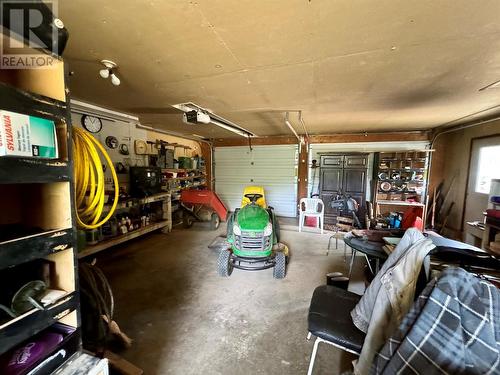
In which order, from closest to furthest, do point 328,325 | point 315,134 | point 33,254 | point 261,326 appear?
1. point 33,254
2. point 328,325
3. point 261,326
4. point 315,134

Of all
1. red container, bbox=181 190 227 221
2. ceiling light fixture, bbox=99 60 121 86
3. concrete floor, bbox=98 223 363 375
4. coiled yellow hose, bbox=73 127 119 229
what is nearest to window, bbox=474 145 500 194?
concrete floor, bbox=98 223 363 375

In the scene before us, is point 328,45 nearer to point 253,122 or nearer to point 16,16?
point 16,16

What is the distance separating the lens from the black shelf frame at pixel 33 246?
79 cm

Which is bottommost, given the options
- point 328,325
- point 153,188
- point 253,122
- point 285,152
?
point 328,325

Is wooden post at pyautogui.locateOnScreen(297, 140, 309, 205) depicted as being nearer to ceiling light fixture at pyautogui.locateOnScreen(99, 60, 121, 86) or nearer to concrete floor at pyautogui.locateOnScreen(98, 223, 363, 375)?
concrete floor at pyautogui.locateOnScreen(98, 223, 363, 375)

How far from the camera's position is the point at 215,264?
3.43 meters

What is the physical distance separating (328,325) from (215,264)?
230 cm

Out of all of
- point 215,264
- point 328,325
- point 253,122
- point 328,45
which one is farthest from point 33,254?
point 253,122

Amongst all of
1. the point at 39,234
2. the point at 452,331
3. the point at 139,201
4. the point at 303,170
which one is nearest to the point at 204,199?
the point at 139,201

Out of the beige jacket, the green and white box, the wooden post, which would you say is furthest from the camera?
the wooden post

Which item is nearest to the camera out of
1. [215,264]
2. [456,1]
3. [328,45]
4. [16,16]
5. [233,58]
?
[16,16]

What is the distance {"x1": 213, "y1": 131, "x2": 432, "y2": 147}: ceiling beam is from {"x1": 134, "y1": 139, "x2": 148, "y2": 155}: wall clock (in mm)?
2924

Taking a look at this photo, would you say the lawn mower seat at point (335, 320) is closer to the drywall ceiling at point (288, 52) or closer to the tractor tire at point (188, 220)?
the drywall ceiling at point (288, 52)

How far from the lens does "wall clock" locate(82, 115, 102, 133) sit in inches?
141
